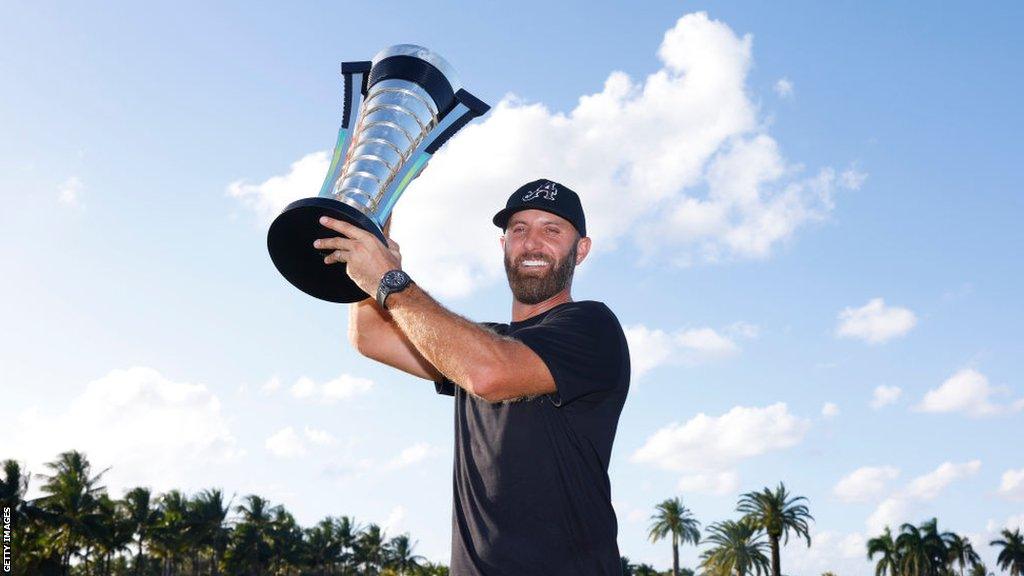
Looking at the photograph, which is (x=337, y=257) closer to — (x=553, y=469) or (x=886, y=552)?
(x=553, y=469)

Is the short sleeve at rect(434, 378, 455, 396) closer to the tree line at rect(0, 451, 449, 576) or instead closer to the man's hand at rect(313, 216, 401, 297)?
the man's hand at rect(313, 216, 401, 297)

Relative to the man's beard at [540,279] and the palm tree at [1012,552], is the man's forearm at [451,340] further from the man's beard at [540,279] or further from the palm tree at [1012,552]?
the palm tree at [1012,552]

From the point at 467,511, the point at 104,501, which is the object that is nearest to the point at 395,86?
the point at 467,511

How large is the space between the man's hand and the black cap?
0.70 meters

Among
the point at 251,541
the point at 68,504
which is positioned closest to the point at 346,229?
the point at 68,504

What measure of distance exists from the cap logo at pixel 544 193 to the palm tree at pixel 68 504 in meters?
67.6

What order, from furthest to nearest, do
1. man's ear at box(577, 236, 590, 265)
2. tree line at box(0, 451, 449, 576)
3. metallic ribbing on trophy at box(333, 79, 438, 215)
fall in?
tree line at box(0, 451, 449, 576)
man's ear at box(577, 236, 590, 265)
metallic ribbing on trophy at box(333, 79, 438, 215)

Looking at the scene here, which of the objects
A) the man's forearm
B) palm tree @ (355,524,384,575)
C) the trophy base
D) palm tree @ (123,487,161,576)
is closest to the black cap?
the trophy base

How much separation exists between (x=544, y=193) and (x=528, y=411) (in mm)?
882

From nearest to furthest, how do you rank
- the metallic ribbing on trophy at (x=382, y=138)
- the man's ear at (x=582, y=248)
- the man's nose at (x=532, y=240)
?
the metallic ribbing on trophy at (x=382, y=138) < the man's nose at (x=532, y=240) < the man's ear at (x=582, y=248)

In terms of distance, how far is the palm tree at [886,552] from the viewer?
89.6 m

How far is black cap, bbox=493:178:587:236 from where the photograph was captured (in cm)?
360

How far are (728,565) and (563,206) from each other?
80563mm

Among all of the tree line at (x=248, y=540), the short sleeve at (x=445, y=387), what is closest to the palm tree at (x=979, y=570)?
the tree line at (x=248, y=540)
